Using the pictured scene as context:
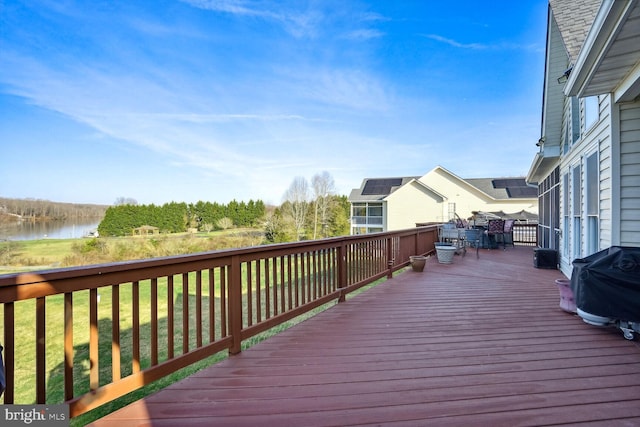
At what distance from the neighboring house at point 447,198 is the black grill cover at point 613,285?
1885 centimetres

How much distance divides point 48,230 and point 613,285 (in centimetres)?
2375

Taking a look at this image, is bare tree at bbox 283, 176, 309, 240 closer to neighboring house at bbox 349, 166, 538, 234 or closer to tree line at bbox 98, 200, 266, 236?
tree line at bbox 98, 200, 266, 236

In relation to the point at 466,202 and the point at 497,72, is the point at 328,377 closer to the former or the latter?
the point at 497,72

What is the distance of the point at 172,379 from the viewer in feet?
10.8

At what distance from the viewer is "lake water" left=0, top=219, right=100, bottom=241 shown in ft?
46.5

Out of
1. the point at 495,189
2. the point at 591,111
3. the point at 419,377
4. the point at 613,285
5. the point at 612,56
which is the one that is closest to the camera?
the point at 419,377

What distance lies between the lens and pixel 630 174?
10.1ft

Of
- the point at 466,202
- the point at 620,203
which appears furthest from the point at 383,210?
the point at 620,203

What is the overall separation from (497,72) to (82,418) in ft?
47.9

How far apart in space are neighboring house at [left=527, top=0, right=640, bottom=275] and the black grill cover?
66 cm

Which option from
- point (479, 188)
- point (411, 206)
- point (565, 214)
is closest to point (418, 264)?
point (565, 214)

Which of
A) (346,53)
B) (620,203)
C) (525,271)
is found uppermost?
(346,53)

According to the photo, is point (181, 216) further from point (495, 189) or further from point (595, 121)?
point (595, 121)

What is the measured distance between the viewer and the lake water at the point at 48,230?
14185mm
